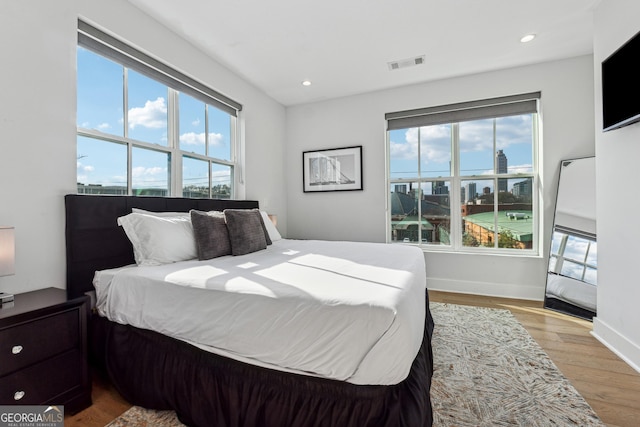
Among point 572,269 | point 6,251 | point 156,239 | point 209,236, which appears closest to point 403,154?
point 572,269

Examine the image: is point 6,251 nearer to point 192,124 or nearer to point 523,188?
point 192,124

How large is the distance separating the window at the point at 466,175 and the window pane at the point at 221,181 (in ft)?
7.29

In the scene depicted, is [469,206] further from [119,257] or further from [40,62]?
[40,62]

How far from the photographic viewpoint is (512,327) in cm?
256

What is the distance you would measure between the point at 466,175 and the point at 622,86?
5.69 feet

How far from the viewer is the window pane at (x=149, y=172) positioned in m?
2.43

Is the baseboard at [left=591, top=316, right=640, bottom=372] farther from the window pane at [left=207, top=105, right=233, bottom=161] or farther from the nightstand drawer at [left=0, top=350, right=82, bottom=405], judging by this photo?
the window pane at [left=207, top=105, right=233, bottom=161]

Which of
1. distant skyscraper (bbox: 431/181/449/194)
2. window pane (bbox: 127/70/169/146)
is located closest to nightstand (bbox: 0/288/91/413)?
window pane (bbox: 127/70/169/146)

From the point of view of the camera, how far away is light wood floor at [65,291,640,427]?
1.50m

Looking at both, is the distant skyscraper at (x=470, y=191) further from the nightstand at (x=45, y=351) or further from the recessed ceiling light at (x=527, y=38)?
the nightstand at (x=45, y=351)

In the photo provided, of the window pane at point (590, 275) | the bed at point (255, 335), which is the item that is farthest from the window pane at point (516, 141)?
the bed at point (255, 335)

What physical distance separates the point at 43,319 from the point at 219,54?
2748 millimetres

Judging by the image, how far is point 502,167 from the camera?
11.6ft

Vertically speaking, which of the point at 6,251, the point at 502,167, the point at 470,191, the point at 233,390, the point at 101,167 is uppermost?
the point at 502,167
